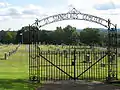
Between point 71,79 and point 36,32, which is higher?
point 36,32

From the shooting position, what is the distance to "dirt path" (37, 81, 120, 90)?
1685cm

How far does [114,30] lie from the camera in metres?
20.4

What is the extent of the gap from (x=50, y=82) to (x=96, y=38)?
1742 inches

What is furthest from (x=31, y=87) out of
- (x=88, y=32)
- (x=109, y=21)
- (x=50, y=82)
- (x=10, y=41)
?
Result: (x=10, y=41)

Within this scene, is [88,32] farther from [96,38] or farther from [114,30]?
[114,30]

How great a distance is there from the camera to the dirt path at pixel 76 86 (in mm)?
16853

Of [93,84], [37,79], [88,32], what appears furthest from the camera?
[88,32]

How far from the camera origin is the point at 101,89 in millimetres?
16578

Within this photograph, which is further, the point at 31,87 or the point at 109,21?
→ the point at 109,21

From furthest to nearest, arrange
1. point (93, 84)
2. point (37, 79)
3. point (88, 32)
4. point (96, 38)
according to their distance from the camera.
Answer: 1. point (88, 32)
2. point (96, 38)
3. point (37, 79)
4. point (93, 84)

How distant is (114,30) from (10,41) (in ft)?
465

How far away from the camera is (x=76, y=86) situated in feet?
57.5

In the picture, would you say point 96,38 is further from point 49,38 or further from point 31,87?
point 31,87

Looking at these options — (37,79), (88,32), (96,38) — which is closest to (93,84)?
(37,79)
